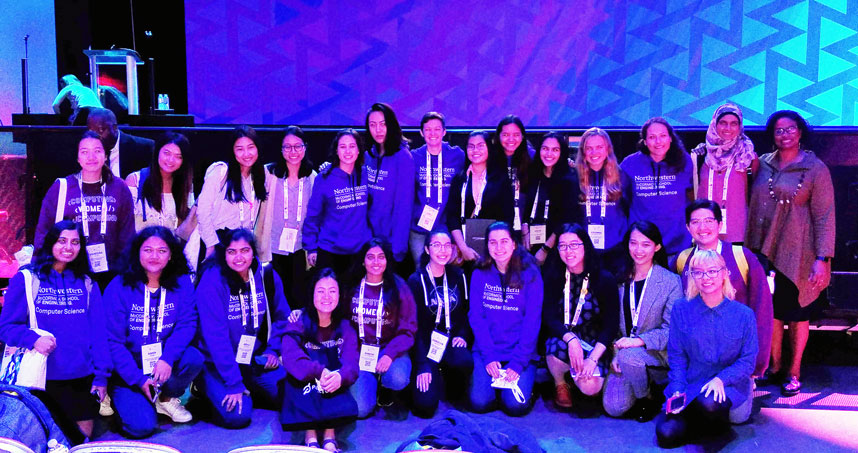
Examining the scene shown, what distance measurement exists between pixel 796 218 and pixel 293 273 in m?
3.11

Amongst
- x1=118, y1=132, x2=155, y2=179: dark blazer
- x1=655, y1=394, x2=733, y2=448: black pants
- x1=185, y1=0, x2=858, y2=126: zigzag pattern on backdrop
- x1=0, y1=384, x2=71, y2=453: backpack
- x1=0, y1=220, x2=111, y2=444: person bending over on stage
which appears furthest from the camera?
x1=185, y1=0, x2=858, y2=126: zigzag pattern on backdrop

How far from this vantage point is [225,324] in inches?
154

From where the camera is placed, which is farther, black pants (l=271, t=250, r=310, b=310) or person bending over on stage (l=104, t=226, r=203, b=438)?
black pants (l=271, t=250, r=310, b=310)

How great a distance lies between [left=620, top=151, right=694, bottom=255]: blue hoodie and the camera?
14.0 feet

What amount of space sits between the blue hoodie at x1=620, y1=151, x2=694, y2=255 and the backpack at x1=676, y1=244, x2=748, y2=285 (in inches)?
7.9

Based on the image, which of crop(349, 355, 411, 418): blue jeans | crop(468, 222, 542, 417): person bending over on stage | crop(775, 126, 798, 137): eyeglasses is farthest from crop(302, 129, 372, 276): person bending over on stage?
crop(775, 126, 798, 137): eyeglasses

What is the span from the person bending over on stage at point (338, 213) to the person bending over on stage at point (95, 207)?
1.06m

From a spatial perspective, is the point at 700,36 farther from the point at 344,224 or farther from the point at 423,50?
the point at 344,224

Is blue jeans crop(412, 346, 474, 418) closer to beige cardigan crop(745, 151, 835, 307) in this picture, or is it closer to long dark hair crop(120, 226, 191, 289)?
long dark hair crop(120, 226, 191, 289)

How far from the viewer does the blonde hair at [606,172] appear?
425 cm

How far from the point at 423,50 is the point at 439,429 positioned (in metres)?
4.38

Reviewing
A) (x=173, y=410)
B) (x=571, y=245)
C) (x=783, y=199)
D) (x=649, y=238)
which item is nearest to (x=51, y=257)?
(x=173, y=410)

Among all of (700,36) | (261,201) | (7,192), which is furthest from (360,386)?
(700,36)

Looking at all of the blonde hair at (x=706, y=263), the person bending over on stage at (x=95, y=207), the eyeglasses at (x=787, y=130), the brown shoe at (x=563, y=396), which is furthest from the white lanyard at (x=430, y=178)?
the eyeglasses at (x=787, y=130)
